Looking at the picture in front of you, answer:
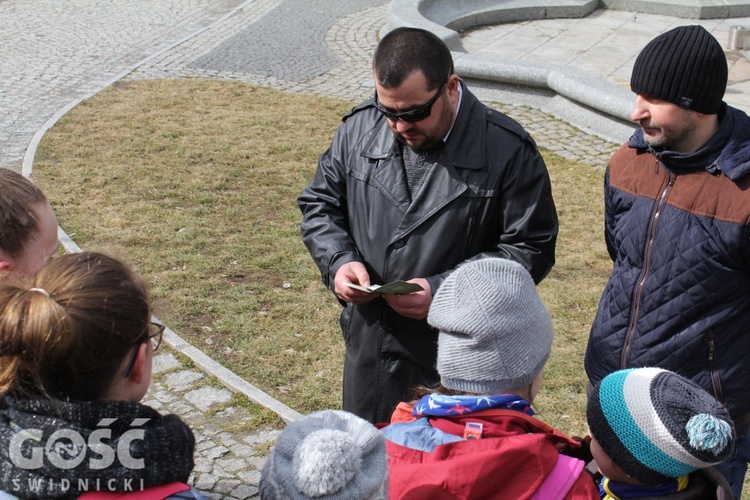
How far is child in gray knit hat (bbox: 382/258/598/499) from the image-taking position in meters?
2.23

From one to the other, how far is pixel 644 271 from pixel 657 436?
1.13 meters

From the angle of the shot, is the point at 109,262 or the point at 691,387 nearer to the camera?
the point at 109,262

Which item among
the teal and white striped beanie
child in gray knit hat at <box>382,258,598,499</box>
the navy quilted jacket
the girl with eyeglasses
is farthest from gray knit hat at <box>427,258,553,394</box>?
the navy quilted jacket

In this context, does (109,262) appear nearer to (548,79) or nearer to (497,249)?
(497,249)

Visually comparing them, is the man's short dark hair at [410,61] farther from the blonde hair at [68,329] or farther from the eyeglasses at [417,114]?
the blonde hair at [68,329]

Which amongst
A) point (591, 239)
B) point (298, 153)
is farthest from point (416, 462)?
point (298, 153)

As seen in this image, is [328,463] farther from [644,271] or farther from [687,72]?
[687,72]

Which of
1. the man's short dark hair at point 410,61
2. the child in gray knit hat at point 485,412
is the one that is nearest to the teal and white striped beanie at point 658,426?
the child in gray knit hat at point 485,412

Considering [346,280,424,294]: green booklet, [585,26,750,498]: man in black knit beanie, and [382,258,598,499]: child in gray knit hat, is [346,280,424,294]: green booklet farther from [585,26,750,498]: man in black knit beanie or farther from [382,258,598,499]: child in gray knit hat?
[585,26,750,498]: man in black knit beanie

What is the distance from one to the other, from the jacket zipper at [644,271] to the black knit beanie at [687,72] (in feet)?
0.88

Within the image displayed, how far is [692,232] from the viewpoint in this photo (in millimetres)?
3178

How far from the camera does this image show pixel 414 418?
97.7 inches

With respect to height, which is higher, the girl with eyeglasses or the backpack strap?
the girl with eyeglasses

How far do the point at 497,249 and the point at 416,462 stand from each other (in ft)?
4.43
